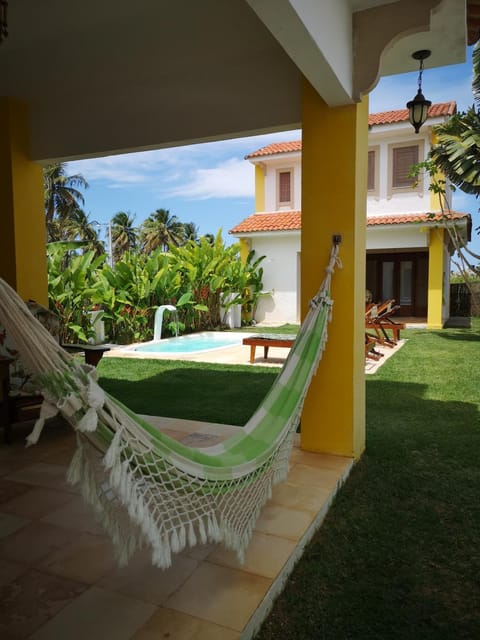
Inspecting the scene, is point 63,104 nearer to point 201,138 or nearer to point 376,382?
point 201,138

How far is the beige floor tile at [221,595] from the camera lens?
5.76 ft

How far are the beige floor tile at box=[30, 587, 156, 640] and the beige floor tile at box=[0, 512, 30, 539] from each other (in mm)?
715

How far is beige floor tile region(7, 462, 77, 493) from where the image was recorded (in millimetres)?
2942

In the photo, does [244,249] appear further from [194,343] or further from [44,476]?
[44,476]

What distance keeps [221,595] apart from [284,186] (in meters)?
14.8

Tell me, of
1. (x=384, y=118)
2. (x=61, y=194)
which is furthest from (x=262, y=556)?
(x=61, y=194)

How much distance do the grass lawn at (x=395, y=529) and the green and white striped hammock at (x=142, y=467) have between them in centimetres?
39

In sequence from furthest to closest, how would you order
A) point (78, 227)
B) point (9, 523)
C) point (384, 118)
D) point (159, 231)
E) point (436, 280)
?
1. point (159, 231)
2. point (78, 227)
3. point (384, 118)
4. point (436, 280)
5. point (9, 523)

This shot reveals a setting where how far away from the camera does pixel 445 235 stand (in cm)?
1337

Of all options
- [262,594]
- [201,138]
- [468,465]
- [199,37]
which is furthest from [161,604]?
[199,37]

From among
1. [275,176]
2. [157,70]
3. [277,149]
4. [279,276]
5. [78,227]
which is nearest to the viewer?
[157,70]

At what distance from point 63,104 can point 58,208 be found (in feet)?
97.3

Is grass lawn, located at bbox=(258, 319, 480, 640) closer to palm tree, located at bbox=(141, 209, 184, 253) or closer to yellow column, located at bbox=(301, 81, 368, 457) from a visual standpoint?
yellow column, located at bbox=(301, 81, 368, 457)

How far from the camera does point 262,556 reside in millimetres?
2158
